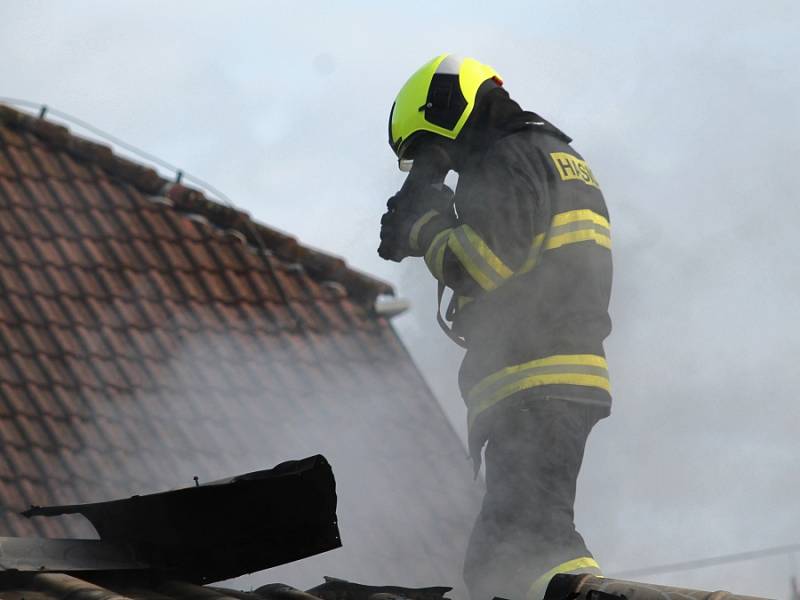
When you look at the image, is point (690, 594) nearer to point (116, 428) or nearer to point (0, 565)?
point (0, 565)

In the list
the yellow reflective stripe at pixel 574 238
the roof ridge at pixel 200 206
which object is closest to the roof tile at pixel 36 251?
the roof ridge at pixel 200 206

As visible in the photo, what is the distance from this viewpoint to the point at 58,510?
4113 mm

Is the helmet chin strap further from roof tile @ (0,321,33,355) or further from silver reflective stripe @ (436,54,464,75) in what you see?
roof tile @ (0,321,33,355)

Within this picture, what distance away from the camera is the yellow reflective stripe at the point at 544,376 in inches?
185

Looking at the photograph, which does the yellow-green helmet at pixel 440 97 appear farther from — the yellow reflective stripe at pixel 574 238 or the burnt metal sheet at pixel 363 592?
the burnt metal sheet at pixel 363 592

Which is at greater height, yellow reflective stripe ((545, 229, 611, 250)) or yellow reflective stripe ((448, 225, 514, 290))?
yellow reflective stripe ((545, 229, 611, 250))

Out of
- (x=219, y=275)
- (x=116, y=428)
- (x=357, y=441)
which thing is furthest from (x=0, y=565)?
(x=219, y=275)

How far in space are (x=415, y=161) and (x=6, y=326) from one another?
17.2 ft

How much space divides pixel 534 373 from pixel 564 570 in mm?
639

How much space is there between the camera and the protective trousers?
180 inches

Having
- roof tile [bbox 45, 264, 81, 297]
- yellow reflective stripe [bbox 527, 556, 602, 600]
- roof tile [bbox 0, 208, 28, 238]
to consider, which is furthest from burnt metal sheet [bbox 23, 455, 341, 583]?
roof tile [bbox 0, 208, 28, 238]

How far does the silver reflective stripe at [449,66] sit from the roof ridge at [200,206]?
671 centimetres

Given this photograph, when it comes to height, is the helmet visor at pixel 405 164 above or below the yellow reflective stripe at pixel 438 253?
above

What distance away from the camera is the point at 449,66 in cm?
493
